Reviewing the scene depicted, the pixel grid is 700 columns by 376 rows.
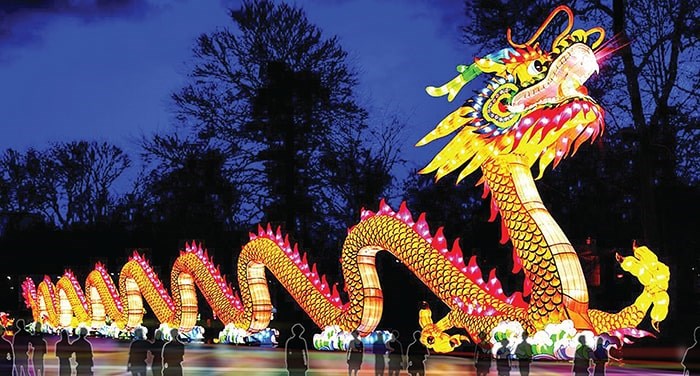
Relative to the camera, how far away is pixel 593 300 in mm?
24375

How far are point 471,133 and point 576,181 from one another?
9.55 metres

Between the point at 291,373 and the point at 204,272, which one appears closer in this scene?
the point at 291,373

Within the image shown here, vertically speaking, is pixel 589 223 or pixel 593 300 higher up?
pixel 589 223

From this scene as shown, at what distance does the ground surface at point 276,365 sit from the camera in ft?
43.2

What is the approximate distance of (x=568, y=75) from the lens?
43.2 ft

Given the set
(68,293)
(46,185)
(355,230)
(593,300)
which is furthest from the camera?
(46,185)

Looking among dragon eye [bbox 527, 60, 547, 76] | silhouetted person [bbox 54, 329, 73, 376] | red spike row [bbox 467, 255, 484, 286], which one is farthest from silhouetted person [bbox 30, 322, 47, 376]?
dragon eye [bbox 527, 60, 547, 76]

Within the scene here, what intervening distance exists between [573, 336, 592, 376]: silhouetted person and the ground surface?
66 centimetres

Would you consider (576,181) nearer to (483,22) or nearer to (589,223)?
(589,223)

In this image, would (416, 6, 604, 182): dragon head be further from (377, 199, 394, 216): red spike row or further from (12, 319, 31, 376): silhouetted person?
(12, 319, 31, 376): silhouetted person

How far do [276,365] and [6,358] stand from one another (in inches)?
208

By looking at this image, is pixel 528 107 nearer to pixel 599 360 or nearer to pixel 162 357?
pixel 599 360

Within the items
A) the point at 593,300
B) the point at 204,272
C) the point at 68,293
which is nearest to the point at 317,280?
the point at 204,272

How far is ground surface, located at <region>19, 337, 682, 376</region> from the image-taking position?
43.2 feet
